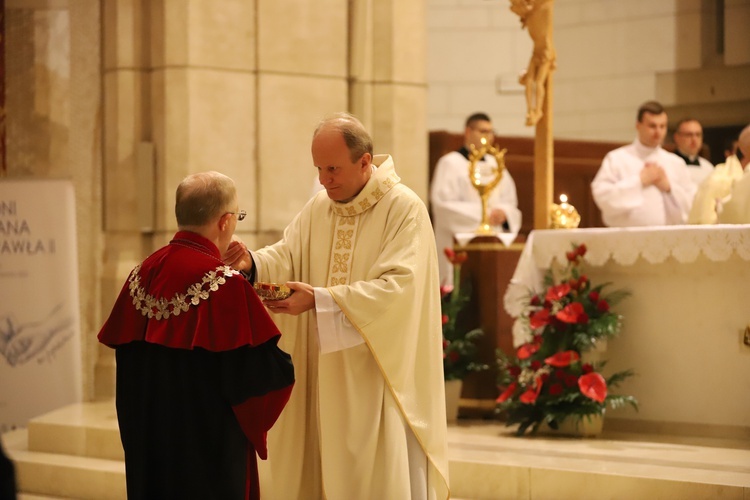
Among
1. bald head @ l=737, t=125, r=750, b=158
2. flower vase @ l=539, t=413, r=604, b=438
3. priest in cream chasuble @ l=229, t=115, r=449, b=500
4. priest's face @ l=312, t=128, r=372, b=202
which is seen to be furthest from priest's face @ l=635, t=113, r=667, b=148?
priest's face @ l=312, t=128, r=372, b=202

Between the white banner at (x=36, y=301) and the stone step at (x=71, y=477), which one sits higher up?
the white banner at (x=36, y=301)

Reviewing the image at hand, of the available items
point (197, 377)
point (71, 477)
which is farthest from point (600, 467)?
point (71, 477)

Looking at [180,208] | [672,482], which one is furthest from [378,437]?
[672,482]

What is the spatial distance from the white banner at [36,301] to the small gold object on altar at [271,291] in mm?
3806

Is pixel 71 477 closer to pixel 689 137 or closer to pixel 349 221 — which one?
pixel 349 221

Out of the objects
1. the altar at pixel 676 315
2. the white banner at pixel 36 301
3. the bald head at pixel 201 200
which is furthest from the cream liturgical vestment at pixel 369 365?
the white banner at pixel 36 301

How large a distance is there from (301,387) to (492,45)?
8.65m

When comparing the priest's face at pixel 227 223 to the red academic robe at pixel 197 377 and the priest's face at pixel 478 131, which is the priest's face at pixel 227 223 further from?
the priest's face at pixel 478 131

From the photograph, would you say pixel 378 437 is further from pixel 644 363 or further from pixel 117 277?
pixel 117 277

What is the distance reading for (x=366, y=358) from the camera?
4199 mm

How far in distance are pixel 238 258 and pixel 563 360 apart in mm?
2595

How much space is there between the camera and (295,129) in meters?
8.43

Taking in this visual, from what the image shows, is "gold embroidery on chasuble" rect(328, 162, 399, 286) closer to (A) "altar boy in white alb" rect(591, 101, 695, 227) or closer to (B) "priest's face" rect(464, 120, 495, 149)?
(A) "altar boy in white alb" rect(591, 101, 695, 227)

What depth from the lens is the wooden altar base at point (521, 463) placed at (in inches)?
200
